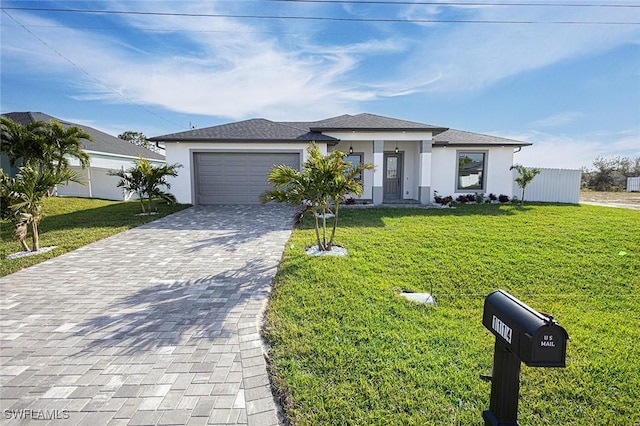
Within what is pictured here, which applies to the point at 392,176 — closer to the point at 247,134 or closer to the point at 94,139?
the point at 247,134

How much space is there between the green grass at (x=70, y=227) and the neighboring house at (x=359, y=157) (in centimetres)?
222

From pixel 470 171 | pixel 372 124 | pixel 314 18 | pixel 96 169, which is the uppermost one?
pixel 314 18

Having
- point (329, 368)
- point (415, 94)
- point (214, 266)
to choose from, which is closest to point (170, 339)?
point (329, 368)

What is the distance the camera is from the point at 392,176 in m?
15.0

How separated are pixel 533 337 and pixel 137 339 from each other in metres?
3.57

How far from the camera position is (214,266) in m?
5.59

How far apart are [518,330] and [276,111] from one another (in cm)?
2055

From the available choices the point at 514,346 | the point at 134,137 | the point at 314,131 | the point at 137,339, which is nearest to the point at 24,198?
the point at 137,339

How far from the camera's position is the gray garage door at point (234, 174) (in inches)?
518

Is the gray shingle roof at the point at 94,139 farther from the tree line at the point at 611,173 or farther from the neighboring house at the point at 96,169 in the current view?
the tree line at the point at 611,173

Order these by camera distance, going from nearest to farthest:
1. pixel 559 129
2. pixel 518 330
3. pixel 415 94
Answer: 1. pixel 518 330
2. pixel 415 94
3. pixel 559 129

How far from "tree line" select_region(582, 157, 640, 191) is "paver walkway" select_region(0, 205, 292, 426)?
32.3 metres

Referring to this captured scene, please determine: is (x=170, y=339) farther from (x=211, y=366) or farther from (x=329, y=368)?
(x=329, y=368)

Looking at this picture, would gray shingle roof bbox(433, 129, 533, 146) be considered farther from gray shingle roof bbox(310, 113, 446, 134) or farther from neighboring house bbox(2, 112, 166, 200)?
neighboring house bbox(2, 112, 166, 200)
